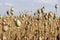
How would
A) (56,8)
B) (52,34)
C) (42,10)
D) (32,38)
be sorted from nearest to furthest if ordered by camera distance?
1. (32,38)
2. (52,34)
3. (42,10)
4. (56,8)

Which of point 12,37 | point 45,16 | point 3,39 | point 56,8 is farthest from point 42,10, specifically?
point 3,39

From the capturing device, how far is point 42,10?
14.5 feet

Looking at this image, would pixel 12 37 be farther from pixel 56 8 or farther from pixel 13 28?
pixel 56 8

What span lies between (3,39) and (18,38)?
1.24 feet

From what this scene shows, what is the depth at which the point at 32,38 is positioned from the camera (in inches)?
122

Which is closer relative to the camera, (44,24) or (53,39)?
(53,39)

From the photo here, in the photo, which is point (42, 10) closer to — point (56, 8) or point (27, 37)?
point (56, 8)

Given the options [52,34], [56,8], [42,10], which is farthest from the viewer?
[56,8]

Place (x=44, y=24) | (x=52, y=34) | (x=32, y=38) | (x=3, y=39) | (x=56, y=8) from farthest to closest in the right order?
(x=56, y=8), (x=44, y=24), (x=52, y=34), (x=32, y=38), (x=3, y=39)

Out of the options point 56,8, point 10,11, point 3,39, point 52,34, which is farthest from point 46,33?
point 10,11

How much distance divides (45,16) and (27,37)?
1.05m

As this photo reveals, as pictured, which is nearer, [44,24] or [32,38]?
[32,38]

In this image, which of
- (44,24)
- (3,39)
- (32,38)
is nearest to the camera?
(3,39)

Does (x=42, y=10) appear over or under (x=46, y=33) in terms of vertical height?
over
